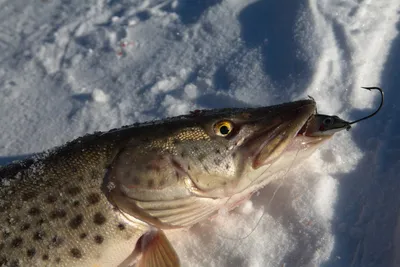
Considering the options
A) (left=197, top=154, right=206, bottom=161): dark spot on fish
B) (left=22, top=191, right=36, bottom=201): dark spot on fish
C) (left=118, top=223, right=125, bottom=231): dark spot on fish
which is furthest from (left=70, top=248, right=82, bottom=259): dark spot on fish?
(left=197, top=154, right=206, bottom=161): dark spot on fish

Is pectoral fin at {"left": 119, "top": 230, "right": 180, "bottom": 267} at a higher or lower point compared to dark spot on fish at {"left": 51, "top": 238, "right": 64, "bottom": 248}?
lower

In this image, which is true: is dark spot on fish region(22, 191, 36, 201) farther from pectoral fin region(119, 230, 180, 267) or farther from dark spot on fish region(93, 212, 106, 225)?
pectoral fin region(119, 230, 180, 267)

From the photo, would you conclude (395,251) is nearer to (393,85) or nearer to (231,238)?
(231,238)

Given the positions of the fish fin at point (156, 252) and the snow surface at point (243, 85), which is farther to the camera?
the snow surface at point (243, 85)

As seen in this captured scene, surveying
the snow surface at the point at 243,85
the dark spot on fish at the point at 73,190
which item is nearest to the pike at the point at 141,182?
the dark spot on fish at the point at 73,190

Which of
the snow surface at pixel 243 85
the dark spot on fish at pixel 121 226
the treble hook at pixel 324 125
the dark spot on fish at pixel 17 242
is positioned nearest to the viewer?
the dark spot on fish at pixel 17 242

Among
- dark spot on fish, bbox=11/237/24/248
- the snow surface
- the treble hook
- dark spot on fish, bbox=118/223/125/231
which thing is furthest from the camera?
the snow surface

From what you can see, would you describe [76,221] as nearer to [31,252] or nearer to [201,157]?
[31,252]

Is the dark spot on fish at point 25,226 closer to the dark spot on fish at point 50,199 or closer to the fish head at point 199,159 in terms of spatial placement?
the dark spot on fish at point 50,199

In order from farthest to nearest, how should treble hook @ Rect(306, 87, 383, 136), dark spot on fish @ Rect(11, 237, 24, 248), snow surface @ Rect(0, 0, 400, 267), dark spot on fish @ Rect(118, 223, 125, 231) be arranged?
snow surface @ Rect(0, 0, 400, 267), treble hook @ Rect(306, 87, 383, 136), dark spot on fish @ Rect(118, 223, 125, 231), dark spot on fish @ Rect(11, 237, 24, 248)
